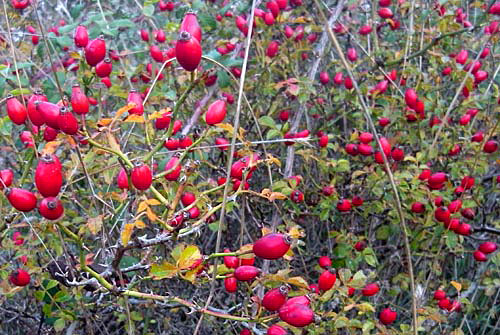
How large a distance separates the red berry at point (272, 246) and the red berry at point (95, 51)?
2.04ft

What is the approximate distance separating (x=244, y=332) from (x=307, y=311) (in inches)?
19.1

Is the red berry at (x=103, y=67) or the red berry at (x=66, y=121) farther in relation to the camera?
the red berry at (x=103, y=67)

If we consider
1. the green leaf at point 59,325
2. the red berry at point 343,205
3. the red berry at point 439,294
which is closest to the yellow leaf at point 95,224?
the green leaf at point 59,325

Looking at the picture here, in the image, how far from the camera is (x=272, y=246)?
109 cm

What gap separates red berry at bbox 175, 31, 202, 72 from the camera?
3.43 ft

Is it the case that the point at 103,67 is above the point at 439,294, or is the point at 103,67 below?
above

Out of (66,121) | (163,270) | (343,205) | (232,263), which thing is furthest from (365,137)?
(66,121)

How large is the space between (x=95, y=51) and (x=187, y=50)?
44 centimetres

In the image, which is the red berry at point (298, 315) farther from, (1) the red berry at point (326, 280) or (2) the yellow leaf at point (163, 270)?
(1) the red berry at point (326, 280)

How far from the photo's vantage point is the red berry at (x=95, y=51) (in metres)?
1.39

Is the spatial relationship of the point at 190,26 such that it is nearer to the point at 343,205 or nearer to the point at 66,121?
the point at 66,121

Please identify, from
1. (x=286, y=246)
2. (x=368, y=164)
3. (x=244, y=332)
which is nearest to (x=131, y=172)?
(x=286, y=246)

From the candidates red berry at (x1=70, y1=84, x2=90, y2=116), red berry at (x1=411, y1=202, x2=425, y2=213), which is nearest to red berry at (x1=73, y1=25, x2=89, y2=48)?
red berry at (x1=70, y1=84, x2=90, y2=116)

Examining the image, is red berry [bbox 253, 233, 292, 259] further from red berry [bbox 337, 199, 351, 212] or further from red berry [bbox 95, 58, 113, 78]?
red berry [bbox 337, 199, 351, 212]
